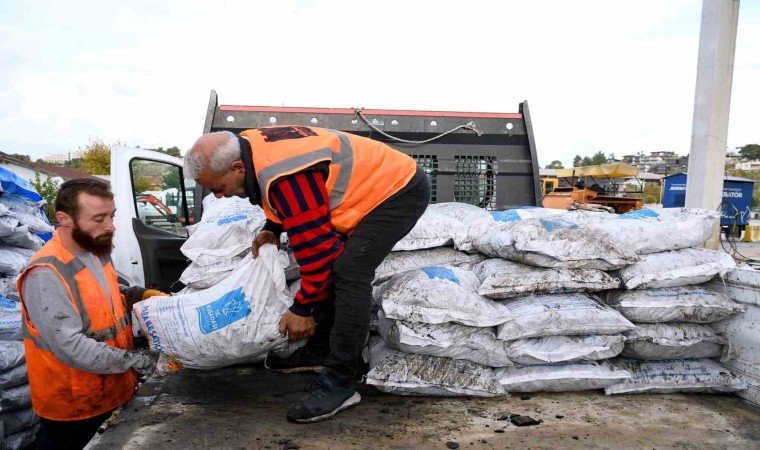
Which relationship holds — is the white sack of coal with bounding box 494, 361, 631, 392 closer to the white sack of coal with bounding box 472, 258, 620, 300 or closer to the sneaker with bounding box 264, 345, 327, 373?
the white sack of coal with bounding box 472, 258, 620, 300

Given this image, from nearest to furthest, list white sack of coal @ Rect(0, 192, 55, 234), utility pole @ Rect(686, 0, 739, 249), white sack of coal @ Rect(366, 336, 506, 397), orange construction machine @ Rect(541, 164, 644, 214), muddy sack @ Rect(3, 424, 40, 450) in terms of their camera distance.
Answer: white sack of coal @ Rect(366, 336, 506, 397) → muddy sack @ Rect(3, 424, 40, 450) → white sack of coal @ Rect(0, 192, 55, 234) → utility pole @ Rect(686, 0, 739, 249) → orange construction machine @ Rect(541, 164, 644, 214)

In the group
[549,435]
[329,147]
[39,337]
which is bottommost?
A: [549,435]

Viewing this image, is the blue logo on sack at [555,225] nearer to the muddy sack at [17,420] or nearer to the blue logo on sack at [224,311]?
the blue logo on sack at [224,311]

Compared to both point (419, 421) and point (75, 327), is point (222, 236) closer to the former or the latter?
point (75, 327)

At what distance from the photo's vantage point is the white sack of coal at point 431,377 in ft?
7.24

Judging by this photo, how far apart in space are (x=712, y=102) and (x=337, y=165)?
20.9 feet

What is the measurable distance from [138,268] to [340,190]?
232cm

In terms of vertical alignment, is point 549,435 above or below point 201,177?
below

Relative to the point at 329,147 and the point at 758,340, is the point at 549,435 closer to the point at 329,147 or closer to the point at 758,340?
the point at 758,340

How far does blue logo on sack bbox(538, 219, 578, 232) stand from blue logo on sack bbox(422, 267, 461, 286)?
1.68ft

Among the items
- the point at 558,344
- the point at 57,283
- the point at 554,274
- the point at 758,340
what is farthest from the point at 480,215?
the point at 57,283

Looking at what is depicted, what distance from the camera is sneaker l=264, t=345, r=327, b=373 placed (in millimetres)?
2509

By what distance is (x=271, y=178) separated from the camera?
198 cm

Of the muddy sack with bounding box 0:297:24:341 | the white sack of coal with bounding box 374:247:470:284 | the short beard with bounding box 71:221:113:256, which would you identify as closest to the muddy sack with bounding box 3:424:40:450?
the muddy sack with bounding box 0:297:24:341
